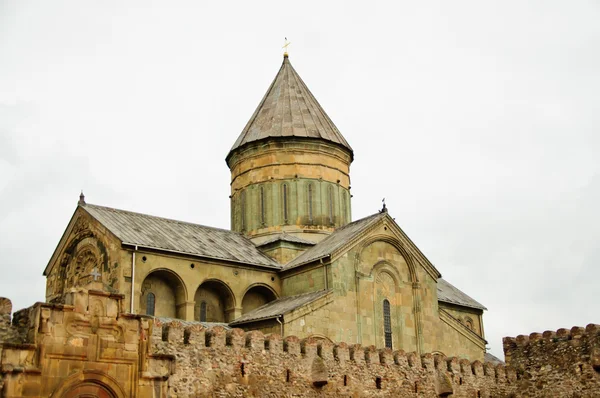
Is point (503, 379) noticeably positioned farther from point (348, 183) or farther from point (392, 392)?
point (348, 183)

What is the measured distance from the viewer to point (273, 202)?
3086cm

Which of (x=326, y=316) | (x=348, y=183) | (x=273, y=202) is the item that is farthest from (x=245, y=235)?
(x=326, y=316)

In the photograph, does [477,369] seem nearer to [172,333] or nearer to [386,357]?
[386,357]

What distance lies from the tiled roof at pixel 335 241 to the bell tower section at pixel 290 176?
1338mm

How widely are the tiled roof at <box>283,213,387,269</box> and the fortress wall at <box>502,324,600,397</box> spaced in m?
5.82

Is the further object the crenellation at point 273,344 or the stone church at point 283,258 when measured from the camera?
the stone church at point 283,258

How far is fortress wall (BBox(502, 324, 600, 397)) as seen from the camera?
22.7 meters

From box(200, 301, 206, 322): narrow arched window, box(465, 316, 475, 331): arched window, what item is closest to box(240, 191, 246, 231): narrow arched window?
box(200, 301, 206, 322): narrow arched window

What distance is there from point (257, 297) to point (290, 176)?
4.92m

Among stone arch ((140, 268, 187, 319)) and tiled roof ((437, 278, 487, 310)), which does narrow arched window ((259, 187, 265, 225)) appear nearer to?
stone arch ((140, 268, 187, 319))

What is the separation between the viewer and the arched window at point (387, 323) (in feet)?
88.9

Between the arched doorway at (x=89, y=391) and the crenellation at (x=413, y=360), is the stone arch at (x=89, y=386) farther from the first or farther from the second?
the crenellation at (x=413, y=360)

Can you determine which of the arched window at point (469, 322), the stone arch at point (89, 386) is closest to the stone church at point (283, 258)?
the arched window at point (469, 322)

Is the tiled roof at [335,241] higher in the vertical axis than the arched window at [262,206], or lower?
lower
